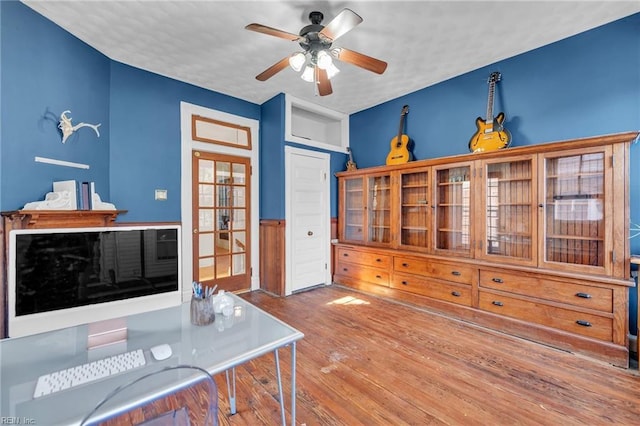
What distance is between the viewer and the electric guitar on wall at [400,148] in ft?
12.4

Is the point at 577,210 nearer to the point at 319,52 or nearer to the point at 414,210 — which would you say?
the point at 414,210

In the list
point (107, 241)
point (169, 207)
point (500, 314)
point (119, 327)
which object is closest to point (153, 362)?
point (119, 327)

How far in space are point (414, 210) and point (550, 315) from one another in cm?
173

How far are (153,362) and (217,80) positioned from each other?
3.32m

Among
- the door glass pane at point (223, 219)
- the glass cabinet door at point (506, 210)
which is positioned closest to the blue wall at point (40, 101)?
the door glass pane at point (223, 219)

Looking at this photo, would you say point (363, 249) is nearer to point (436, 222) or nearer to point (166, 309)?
point (436, 222)

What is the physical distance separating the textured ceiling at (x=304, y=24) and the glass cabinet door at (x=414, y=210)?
126 cm

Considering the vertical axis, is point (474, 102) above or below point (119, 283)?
above

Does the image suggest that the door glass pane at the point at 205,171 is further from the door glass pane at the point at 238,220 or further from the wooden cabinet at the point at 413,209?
the wooden cabinet at the point at 413,209

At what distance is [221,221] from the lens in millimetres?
3818

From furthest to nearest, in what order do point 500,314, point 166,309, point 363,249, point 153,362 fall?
point 363,249, point 500,314, point 166,309, point 153,362

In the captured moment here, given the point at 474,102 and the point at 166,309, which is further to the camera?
the point at 474,102

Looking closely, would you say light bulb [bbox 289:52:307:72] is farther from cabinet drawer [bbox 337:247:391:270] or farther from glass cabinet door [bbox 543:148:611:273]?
cabinet drawer [bbox 337:247:391:270]

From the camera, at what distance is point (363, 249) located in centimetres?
400
